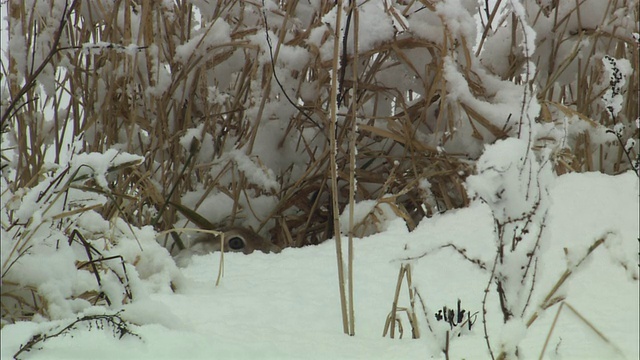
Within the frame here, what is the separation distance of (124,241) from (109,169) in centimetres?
27

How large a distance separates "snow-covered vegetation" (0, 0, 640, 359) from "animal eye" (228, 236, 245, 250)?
72 mm

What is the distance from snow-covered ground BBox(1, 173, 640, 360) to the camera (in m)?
0.72

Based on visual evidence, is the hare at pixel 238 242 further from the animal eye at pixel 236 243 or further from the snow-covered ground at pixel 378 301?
the snow-covered ground at pixel 378 301

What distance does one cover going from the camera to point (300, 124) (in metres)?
1.73

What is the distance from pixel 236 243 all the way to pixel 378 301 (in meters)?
0.61

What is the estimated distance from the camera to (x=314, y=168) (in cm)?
169

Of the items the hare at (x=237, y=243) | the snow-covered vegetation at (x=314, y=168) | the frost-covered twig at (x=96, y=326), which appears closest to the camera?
the frost-covered twig at (x=96, y=326)

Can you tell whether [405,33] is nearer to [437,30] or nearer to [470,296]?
[437,30]

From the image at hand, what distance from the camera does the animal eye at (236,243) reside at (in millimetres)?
1564

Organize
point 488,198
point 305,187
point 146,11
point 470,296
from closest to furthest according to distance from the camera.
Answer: point 488,198
point 470,296
point 146,11
point 305,187

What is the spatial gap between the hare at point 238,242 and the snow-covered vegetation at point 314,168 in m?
0.03

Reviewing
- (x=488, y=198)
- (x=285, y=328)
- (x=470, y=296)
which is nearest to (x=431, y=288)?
(x=470, y=296)

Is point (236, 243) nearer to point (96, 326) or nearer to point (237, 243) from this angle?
→ point (237, 243)

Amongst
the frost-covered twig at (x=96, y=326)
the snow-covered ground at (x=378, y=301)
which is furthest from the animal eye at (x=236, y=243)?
the frost-covered twig at (x=96, y=326)
